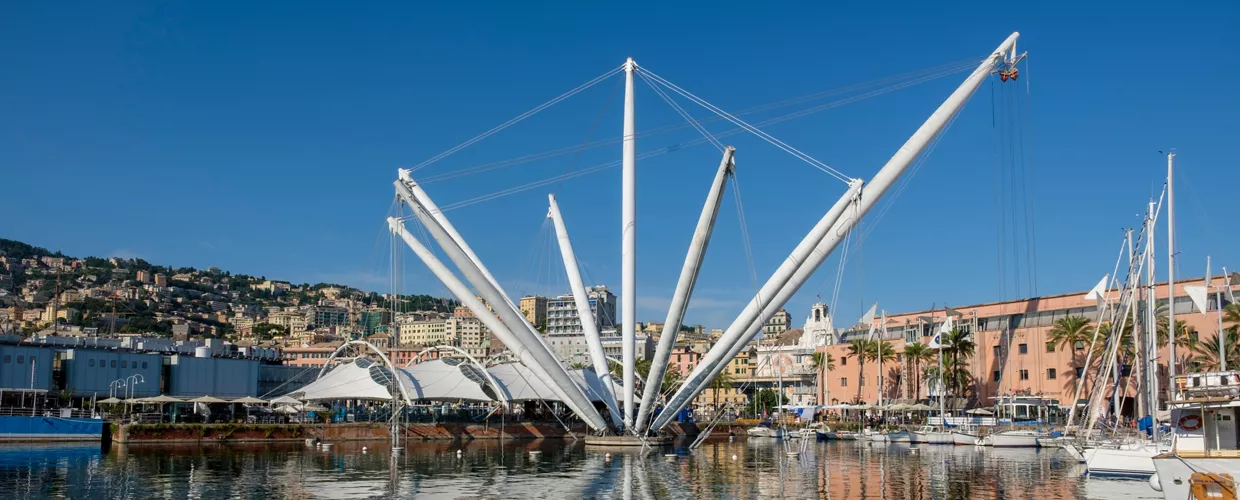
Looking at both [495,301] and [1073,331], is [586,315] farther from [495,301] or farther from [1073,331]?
[1073,331]

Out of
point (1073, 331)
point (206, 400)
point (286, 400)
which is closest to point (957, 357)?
point (1073, 331)

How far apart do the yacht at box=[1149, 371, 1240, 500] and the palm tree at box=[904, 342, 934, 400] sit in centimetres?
5846

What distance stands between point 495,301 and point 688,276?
32.0ft

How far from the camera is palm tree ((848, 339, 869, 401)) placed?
98000 mm

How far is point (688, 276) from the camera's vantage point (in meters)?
50.8

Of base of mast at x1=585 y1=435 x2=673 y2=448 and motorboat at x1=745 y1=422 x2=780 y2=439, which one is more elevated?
base of mast at x1=585 y1=435 x2=673 y2=448

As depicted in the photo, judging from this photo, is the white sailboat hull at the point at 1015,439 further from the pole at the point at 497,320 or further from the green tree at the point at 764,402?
the green tree at the point at 764,402

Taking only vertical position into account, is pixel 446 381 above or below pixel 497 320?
below

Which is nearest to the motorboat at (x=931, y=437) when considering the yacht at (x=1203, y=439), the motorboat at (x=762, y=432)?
the motorboat at (x=762, y=432)

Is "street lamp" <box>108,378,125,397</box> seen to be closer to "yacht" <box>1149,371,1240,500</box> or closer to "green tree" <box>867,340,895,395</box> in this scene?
"green tree" <box>867,340,895,395</box>

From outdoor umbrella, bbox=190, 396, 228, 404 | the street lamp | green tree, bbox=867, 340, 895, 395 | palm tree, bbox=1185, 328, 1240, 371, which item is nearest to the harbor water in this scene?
outdoor umbrella, bbox=190, 396, 228, 404

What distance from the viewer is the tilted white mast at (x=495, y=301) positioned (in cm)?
5072

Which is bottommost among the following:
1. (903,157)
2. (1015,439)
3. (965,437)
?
(965,437)

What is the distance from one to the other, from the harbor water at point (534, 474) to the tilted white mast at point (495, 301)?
4.31m
